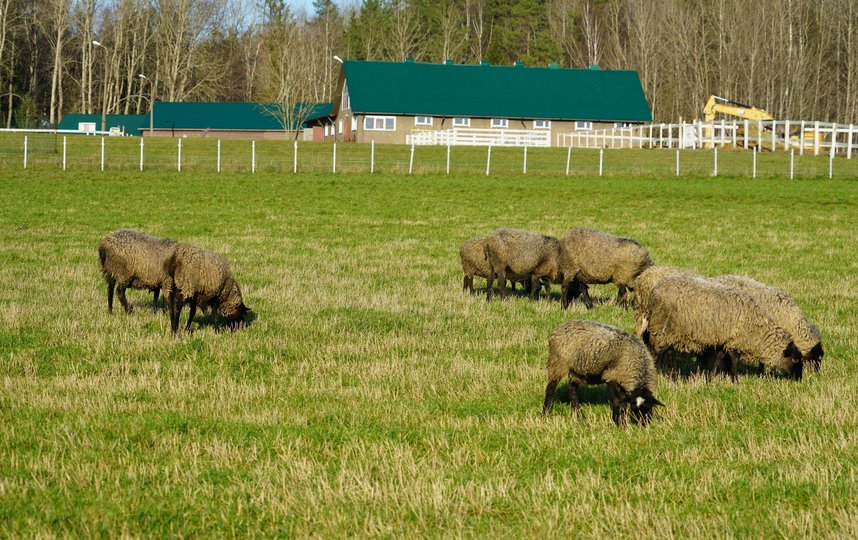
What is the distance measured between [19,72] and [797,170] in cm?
7665

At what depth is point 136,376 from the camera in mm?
9367

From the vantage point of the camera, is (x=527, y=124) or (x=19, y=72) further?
(x=19, y=72)

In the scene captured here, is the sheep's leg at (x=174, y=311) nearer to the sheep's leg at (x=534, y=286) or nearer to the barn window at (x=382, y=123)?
the sheep's leg at (x=534, y=286)

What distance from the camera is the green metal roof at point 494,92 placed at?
72250 millimetres

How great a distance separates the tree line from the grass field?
242ft

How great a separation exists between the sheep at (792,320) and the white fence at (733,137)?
47.4m

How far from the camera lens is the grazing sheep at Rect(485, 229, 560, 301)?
1455 cm

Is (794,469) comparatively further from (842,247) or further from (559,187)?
(559,187)

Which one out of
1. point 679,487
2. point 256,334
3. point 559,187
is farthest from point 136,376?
point 559,187

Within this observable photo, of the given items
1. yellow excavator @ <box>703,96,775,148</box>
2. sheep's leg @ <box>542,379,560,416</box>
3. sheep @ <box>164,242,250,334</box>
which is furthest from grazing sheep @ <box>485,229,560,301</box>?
yellow excavator @ <box>703,96,775,148</box>

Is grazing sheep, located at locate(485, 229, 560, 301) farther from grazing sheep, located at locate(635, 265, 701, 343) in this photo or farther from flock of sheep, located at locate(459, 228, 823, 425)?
grazing sheep, located at locate(635, 265, 701, 343)

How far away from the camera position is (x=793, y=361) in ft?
31.6

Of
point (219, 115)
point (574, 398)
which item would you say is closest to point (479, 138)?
point (219, 115)

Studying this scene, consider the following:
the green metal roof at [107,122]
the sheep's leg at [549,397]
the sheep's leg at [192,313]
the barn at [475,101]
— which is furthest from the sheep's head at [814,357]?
the green metal roof at [107,122]
